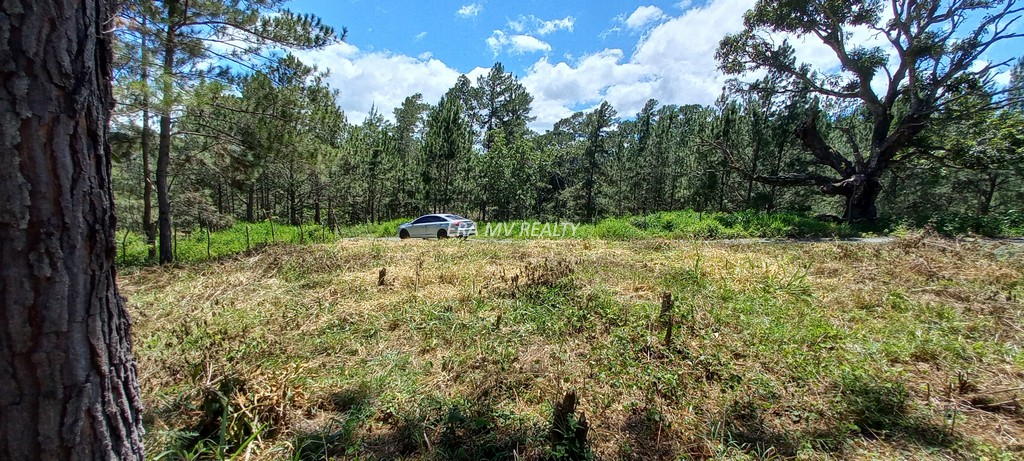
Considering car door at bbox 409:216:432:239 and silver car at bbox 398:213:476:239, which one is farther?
car door at bbox 409:216:432:239

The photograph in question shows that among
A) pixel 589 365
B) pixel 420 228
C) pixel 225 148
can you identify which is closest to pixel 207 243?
pixel 225 148

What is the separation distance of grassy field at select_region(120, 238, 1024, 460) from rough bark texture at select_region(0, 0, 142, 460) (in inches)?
42.4

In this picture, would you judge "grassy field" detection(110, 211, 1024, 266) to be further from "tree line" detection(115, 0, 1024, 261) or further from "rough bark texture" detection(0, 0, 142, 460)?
"rough bark texture" detection(0, 0, 142, 460)

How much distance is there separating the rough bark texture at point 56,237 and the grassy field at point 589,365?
1.08 m

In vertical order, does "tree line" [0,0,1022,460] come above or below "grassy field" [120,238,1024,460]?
above

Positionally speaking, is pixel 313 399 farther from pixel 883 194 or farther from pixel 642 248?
pixel 883 194

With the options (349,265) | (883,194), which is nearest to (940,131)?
(883,194)

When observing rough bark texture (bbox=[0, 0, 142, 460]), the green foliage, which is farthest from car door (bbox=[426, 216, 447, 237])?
rough bark texture (bbox=[0, 0, 142, 460])

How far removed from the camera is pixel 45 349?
109 cm

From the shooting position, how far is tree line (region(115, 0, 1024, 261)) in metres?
7.52

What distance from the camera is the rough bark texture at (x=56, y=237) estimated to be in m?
1.02

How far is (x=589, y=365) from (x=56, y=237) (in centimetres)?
314

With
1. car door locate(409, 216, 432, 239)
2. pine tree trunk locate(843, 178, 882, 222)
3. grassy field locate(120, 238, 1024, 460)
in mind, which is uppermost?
pine tree trunk locate(843, 178, 882, 222)

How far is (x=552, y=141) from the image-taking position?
131ft
